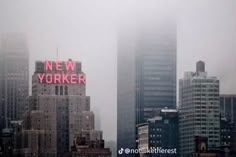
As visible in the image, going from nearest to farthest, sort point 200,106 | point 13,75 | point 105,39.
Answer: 1. point 13,75
2. point 105,39
3. point 200,106

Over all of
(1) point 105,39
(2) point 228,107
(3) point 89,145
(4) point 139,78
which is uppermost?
(1) point 105,39

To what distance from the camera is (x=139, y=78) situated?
5379 mm

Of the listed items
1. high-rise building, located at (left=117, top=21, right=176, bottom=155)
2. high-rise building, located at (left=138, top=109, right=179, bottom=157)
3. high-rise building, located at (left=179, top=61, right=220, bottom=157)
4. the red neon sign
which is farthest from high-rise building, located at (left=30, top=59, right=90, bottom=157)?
high-rise building, located at (left=179, top=61, right=220, bottom=157)

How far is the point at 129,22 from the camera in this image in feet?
17.6

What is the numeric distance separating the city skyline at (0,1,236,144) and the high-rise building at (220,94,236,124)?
6cm

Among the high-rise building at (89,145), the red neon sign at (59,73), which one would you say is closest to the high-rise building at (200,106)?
A: the high-rise building at (89,145)

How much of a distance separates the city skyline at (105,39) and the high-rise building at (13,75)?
0.06 meters

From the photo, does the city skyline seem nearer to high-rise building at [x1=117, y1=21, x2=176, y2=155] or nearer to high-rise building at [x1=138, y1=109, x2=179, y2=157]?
high-rise building at [x1=117, y1=21, x2=176, y2=155]

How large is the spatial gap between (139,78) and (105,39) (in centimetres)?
44

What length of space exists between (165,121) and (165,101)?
17 cm

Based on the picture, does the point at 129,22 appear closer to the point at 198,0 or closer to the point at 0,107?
the point at 198,0

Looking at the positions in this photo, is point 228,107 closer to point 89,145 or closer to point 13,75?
point 89,145

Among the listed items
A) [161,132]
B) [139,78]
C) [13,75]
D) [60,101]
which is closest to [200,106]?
[161,132]

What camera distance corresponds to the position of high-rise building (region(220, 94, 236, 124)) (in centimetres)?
546
